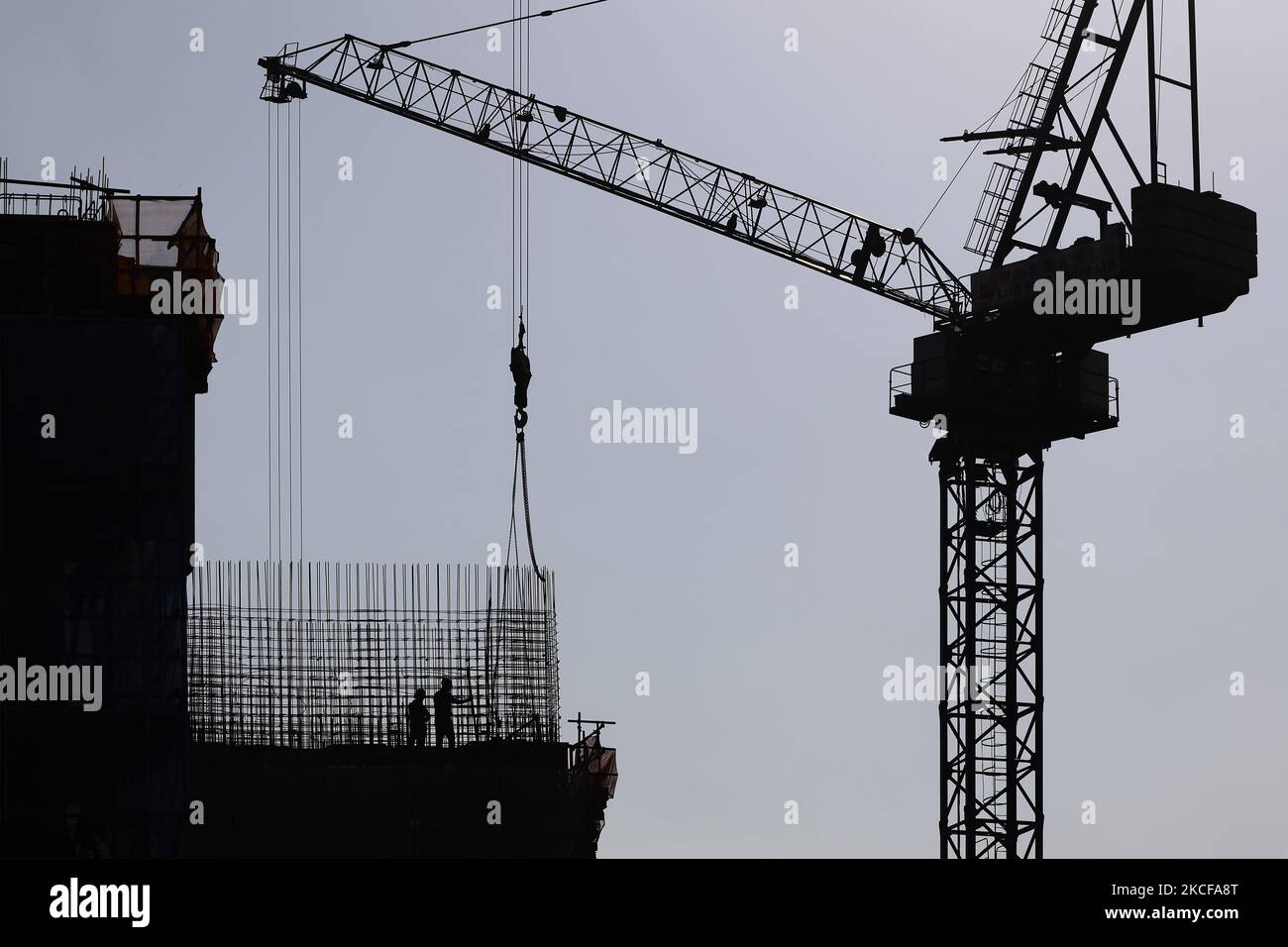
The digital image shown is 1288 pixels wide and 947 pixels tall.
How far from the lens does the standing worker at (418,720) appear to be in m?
57.9

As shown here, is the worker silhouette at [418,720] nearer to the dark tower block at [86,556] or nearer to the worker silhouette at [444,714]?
the worker silhouette at [444,714]

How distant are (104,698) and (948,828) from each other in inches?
1330

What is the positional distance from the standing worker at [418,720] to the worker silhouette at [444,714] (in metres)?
0.30

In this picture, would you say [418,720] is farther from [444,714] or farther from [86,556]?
[86,556]

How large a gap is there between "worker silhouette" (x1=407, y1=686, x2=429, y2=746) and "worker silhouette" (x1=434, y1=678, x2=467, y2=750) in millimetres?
303

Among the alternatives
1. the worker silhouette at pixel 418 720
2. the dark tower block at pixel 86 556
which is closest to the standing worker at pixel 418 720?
the worker silhouette at pixel 418 720

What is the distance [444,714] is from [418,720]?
2.88 feet

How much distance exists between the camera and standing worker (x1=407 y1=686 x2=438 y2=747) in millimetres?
57938

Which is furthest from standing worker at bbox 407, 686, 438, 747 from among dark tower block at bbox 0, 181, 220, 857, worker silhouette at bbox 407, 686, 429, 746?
dark tower block at bbox 0, 181, 220, 857

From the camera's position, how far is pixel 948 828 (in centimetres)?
7119

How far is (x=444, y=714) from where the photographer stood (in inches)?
2265

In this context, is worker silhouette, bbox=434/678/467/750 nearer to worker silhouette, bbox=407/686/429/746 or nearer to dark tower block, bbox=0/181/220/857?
worker silhouette, bbox=407/686/429/746
